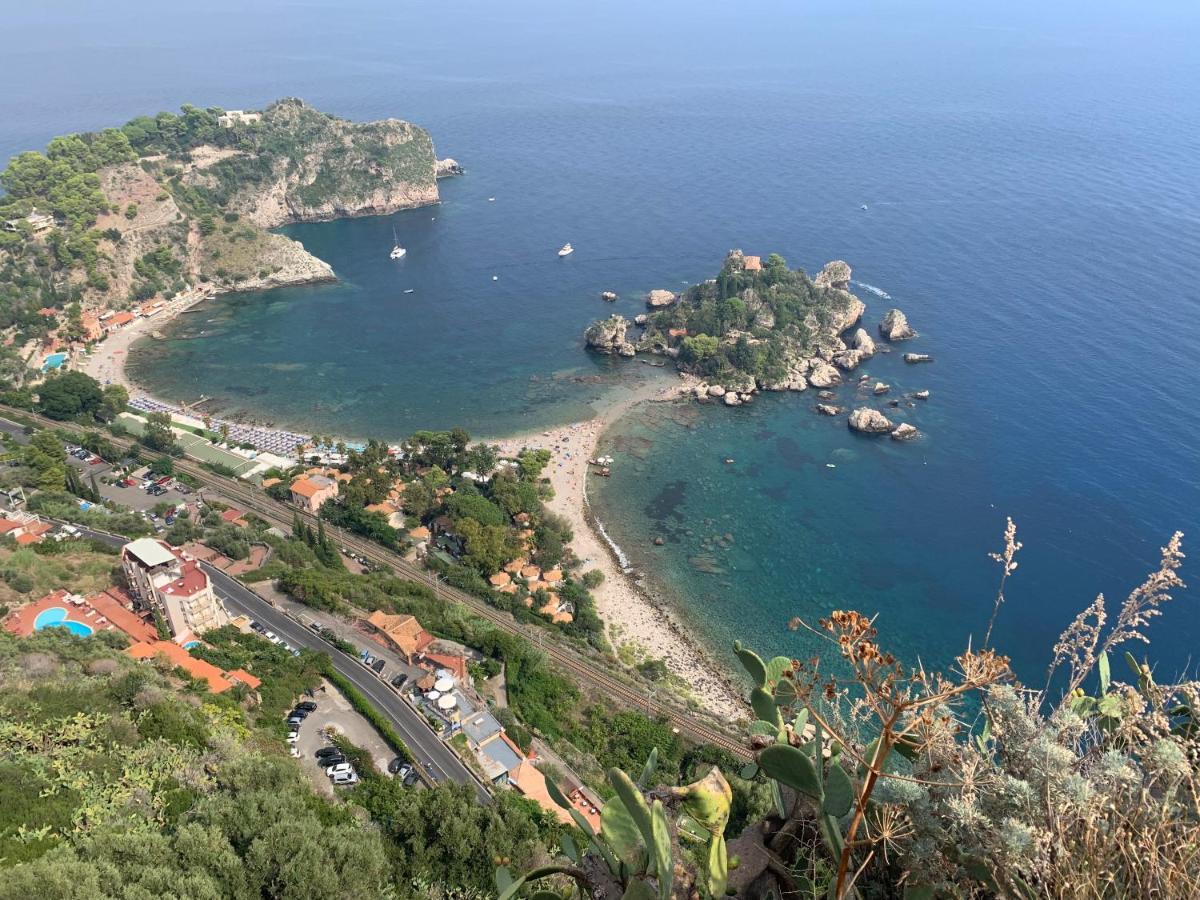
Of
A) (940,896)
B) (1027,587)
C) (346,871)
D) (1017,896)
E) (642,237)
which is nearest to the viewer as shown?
(1017,896)

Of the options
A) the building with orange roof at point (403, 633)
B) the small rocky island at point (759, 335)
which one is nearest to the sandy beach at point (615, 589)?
the small rocky island at point (759, 335)

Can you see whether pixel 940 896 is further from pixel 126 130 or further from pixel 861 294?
pixel 126 130

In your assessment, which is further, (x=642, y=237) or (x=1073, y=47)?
(x=1073, y=47)

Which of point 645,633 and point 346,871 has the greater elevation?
point 346,871

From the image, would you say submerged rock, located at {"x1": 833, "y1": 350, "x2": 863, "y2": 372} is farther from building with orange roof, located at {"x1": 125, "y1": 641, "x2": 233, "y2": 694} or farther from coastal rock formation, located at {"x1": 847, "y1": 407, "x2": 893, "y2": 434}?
building with orange roof, located at {"x1": 125, "y1": 641, "x2": 233, "y2": 694}

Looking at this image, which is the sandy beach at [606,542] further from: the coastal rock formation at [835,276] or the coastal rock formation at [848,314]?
the coastal rock formation at [835,276]

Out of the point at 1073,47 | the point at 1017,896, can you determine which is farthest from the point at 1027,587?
the point at 1073,47

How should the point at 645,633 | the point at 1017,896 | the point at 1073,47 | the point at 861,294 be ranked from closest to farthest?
the point at 1017,896 → the point at 645,633 → the point at 861,294 → the point at 1073,47
